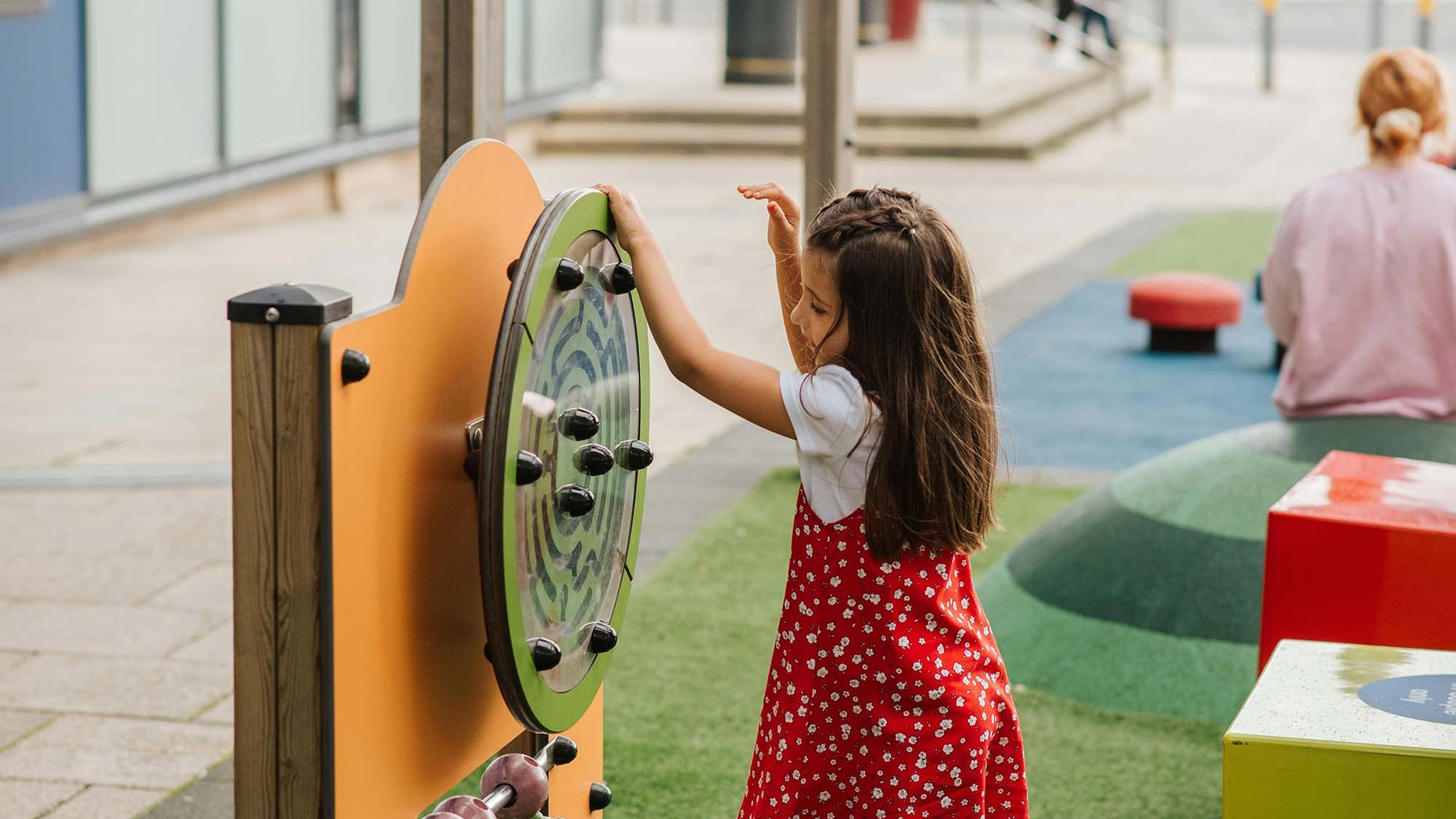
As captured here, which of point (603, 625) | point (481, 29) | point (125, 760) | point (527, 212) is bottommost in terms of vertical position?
point (125, 760)

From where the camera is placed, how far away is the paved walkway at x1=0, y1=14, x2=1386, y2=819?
A: 4.40 meters

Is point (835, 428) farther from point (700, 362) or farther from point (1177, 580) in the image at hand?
point (1177, 580)

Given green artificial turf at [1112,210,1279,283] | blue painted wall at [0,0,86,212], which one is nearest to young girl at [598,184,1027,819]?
blue painted wall at [0,0,86,212]

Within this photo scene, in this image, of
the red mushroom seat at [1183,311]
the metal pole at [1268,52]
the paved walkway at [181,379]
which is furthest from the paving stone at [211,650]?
the metal pole at [1268,52]

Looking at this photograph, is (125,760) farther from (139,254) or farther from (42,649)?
(139,254)

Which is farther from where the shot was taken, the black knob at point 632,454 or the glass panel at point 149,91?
the glass panel at point 149,91

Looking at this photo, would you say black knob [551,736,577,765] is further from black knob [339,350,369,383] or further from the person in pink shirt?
the person in pink shirt

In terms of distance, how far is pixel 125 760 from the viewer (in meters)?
4.14

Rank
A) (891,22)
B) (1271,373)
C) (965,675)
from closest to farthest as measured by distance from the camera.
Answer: (965,675) → (1271,373) → (891,22)

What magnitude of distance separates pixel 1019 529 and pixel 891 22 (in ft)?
74.9

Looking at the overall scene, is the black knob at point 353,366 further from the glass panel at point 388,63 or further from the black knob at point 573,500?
the glass panel at point 388,63

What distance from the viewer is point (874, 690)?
2.60 meters

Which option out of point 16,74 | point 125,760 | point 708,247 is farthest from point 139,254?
point 125,760

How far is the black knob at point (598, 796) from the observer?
A: 337 cm
